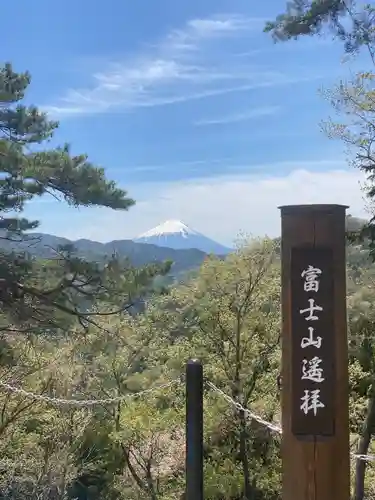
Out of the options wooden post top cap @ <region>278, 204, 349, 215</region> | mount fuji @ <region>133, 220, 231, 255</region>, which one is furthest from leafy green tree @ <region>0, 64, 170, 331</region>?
mount fuji @ <region>133, 220, 231, 255</region>

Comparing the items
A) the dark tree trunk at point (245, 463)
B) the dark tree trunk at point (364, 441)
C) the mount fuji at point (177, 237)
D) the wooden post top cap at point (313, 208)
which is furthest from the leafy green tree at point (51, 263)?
the mount fuji at point (177, 237)

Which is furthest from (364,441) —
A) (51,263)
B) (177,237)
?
(177,237)

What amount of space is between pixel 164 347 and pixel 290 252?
1001 cm

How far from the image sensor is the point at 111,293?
6.17 m

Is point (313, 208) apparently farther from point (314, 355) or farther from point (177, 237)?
point (177, 237)

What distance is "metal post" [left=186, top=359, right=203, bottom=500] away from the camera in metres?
2.22

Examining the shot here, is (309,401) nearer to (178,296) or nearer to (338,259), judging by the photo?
(338,259)

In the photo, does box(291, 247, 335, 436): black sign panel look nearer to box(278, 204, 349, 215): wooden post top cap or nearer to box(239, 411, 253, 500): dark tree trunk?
box(278, 204, 349, 215): wooden post top cap

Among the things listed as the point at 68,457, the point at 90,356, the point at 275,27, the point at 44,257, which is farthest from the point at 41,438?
the point at 275,27

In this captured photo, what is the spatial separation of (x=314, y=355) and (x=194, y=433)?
596 millimetres

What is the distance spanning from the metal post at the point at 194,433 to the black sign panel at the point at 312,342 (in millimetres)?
404

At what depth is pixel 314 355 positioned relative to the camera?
2053 mm

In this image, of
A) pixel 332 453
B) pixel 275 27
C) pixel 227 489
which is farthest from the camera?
pixel 227 489

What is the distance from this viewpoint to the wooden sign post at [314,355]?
2.03 metres
